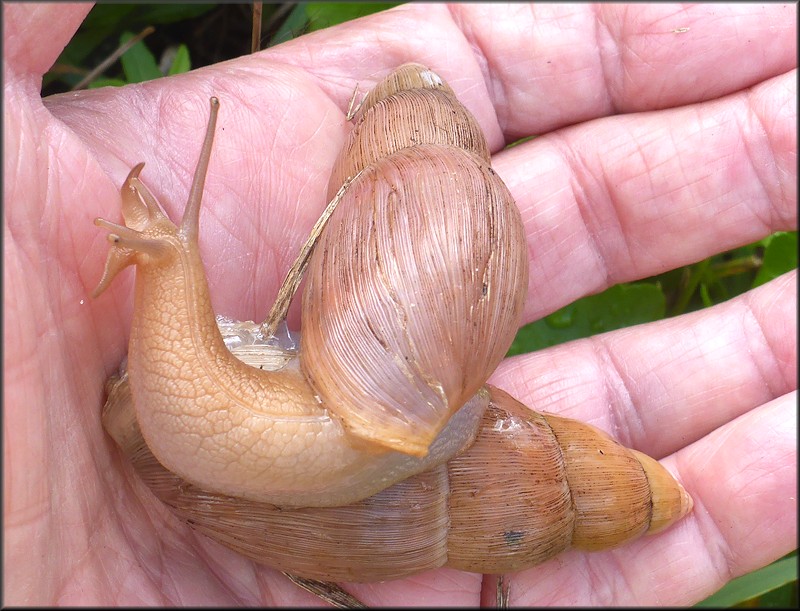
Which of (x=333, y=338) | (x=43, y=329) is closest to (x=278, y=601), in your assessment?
(x=333, y=338)

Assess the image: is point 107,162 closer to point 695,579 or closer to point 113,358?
point 113,358

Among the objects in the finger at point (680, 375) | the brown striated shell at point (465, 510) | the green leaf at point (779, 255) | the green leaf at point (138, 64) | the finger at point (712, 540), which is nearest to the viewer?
the brown striated shell at point (465, 510)

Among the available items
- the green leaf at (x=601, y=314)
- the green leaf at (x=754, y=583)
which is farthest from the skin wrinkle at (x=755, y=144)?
the green leaf at (x=754, y=583)

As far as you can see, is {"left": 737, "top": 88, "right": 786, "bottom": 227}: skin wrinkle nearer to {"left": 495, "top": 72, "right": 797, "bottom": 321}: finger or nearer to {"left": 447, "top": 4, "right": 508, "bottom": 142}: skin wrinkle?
{"left": 495, "top": 72, "right": 797, "bottom": 321}: finger

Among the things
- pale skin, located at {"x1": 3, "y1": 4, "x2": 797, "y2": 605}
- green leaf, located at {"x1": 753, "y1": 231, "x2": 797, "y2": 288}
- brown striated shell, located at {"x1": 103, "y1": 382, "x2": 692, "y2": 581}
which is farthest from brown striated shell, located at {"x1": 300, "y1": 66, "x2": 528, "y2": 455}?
green leaf, located at {"x1": 753, "y1": 231, "x2": 797, "y2": 288}

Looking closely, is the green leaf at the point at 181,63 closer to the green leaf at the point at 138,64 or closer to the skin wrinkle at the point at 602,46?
the green leaf at the point at 138,64

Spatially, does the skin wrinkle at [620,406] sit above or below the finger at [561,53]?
below

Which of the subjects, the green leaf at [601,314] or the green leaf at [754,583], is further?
the green leaf at [601,314]

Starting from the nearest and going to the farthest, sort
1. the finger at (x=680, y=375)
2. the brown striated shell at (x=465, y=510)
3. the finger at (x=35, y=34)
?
the finger at (x=35, y=34)
the brown striated shell at (x=465, y=510)
the finger at (x=680, y=375)

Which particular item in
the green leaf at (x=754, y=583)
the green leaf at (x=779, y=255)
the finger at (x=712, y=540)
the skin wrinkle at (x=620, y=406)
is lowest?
the green leaf at (x=754, y=583)
